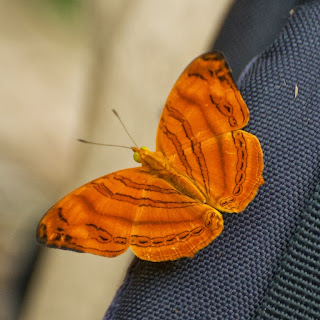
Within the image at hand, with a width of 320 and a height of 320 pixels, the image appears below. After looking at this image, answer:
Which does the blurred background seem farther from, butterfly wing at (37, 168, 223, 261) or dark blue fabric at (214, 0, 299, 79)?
butterfly wing at (37, 168, 223, 261)

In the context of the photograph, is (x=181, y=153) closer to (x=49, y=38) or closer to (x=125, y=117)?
(x=125, y=117)

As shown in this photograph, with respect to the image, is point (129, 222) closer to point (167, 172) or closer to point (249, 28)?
point (167, 172)

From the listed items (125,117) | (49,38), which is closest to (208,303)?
(125,117)

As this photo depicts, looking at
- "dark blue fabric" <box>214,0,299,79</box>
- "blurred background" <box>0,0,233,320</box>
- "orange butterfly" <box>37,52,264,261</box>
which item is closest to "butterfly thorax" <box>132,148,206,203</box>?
"orange butterfly" <box>37,52,264,261</box>

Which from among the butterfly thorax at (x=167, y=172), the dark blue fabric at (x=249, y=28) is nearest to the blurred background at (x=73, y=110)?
the dark blue fabric at (x=249, y=28)

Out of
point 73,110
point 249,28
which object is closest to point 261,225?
point 249,28

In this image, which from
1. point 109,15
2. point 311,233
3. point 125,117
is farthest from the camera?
point 109,15
